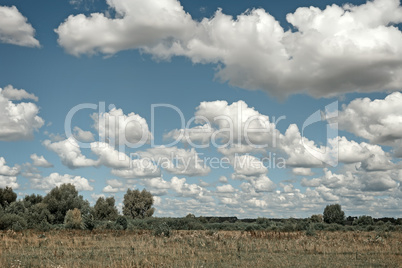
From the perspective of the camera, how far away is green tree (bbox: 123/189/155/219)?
118431 millimetres

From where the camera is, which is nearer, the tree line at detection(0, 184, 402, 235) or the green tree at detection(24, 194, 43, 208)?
the tree line at detection(0, 184, 402, 235)

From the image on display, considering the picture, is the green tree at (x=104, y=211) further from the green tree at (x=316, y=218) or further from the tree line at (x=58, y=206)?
the green tree at (x=316, y=218)

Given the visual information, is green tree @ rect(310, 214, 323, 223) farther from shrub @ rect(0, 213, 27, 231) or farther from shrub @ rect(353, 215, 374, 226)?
shrub @ rect(0, 213, 27, 231)

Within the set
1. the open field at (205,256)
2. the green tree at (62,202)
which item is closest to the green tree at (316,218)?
the green tree at (62,202)

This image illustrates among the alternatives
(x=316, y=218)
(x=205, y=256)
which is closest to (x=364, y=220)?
(x=316, y=218)

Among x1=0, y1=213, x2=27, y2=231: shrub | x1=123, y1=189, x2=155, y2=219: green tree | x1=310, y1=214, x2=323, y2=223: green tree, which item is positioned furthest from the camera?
x1=123, y1=189, x2=155, y2=219: green tree

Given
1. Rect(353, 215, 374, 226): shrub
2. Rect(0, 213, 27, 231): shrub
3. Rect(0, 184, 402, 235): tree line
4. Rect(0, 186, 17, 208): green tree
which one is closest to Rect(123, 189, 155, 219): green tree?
Rect(0, 184, 402, 235): tree line

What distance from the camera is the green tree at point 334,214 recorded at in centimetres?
10606

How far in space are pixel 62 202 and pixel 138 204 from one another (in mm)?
34674

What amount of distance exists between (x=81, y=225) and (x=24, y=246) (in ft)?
73.4

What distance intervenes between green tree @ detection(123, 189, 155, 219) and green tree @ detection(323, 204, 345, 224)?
161 ft

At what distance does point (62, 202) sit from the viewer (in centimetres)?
8588

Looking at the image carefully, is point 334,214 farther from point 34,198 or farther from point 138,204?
point 34,198

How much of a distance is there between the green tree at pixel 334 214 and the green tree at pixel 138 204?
1928 inches
